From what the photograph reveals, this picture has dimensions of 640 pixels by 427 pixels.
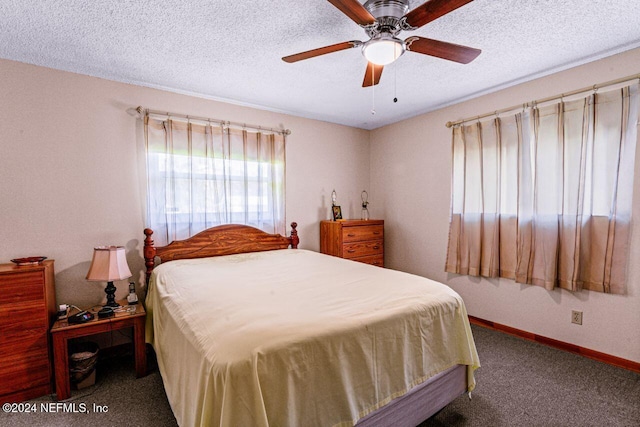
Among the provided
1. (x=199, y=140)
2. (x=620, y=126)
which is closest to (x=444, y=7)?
(x=620, y=126)

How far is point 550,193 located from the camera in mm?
2738

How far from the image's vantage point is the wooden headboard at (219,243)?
111 inches

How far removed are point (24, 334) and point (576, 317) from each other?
4353 millimetres

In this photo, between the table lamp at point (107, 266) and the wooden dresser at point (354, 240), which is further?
the wooden dresser at point (354, 240)

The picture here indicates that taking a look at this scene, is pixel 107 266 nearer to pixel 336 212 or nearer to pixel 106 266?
pixel 106 266

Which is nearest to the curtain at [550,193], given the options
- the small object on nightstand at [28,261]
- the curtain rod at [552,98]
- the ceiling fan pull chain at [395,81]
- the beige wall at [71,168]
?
the curtain rod at [552,98]

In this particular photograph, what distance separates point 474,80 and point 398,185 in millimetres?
1661

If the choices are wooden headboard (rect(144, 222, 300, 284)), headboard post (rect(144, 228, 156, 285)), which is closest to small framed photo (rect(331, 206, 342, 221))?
wooden headboard (rect(144, 222, 300, 284))

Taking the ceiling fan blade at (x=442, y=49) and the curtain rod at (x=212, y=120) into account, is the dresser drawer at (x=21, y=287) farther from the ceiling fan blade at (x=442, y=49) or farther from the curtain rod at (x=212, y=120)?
the ceiling fan blade at (x=442, y=49)

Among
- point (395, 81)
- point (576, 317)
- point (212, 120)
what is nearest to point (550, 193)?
A: point (576, 317)

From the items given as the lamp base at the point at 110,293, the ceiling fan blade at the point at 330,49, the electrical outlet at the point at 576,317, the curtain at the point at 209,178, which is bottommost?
the electrical outlet at the point at 576,317

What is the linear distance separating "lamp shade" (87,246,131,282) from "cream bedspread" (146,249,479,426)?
16.1 inches

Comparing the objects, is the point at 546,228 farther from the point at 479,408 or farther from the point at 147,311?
the point at 147,311

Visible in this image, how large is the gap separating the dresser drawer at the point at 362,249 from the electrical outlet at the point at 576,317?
6.97ft
